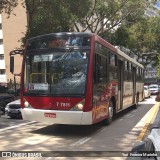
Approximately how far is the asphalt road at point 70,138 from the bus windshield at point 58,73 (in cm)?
131

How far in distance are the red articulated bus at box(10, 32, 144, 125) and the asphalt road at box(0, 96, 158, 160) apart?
1.73 ft

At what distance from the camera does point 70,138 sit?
10586 mm

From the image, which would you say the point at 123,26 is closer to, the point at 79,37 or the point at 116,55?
the point at 116,55

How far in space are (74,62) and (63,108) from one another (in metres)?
1.36

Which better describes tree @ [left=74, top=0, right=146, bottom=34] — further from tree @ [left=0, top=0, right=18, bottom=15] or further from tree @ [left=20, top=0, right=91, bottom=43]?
tree @ [left=0, top=0, right=18, bottom=15]

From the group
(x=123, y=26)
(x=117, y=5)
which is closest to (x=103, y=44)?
(x=117, y=5)

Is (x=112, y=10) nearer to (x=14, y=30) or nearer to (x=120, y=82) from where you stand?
(x=120, y=82)

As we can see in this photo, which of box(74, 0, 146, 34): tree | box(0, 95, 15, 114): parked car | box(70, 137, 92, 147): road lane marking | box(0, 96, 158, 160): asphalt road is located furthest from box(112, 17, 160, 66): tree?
box(70, 137, 92, 147): road lane marking

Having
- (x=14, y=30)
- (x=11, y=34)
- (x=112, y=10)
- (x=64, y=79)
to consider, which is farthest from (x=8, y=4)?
(x=11, y=34)

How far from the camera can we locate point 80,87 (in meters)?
10.6

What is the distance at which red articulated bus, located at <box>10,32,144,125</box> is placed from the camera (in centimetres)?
1056

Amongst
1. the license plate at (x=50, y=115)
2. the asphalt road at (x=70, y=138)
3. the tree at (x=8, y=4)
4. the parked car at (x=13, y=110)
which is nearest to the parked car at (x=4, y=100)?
the parked car at (x=13, y=110)

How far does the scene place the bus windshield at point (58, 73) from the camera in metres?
10.7

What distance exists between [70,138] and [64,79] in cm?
167
